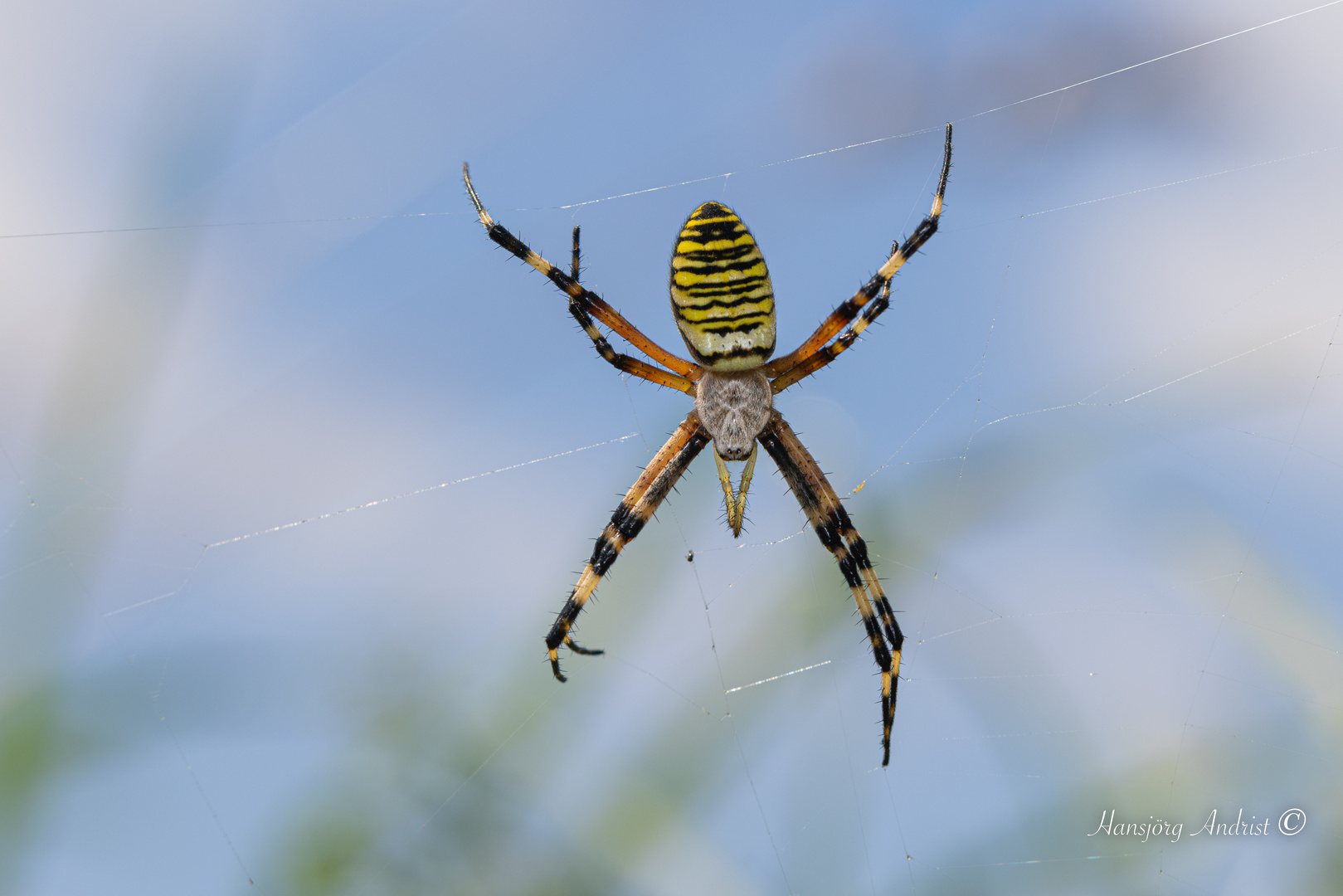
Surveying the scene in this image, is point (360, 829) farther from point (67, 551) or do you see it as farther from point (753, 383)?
point (753, 383)

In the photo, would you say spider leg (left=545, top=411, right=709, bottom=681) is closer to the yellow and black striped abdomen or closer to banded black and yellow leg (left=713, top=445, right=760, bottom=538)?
banded black and yellow leg (left=713, top=445, right=760, bottom=538)

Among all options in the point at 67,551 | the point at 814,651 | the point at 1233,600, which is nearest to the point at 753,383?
the point at 814,651

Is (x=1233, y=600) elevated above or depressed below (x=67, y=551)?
below

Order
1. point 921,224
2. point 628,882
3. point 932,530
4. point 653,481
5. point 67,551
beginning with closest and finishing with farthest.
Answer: point 67,551 → point 628,882 → point 932,530 → point 921,224 → point 653,481

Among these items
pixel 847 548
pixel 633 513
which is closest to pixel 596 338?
pixel 633 513
